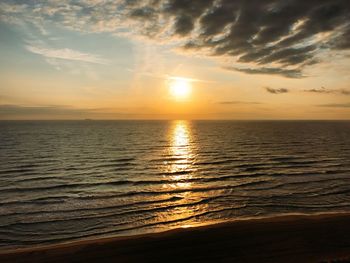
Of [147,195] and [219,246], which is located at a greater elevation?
[219,246]

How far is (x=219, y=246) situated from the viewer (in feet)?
45.2

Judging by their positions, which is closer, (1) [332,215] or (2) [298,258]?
(2) [298,258]

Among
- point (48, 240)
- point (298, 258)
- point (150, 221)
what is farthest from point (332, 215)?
point (48, 240)

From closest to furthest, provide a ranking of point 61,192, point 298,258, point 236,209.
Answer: point 298,258
point 236,209
point 61,192

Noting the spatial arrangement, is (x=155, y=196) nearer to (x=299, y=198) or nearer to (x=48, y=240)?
(x=48, y=240)

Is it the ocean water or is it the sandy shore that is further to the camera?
the ocean water

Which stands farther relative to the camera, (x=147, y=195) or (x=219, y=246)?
(x=147, y=195)

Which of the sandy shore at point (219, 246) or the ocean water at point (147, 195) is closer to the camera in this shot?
the sandy shore at point (219, 246)

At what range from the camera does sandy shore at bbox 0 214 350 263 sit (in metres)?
12.7

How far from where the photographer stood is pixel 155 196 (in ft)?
79.6

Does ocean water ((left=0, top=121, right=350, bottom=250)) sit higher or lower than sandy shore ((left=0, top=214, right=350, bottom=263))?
lower

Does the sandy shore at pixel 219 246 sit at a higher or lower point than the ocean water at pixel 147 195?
higher

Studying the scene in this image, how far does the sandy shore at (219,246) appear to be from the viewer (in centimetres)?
1267

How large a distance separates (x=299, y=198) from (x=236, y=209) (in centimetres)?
594
